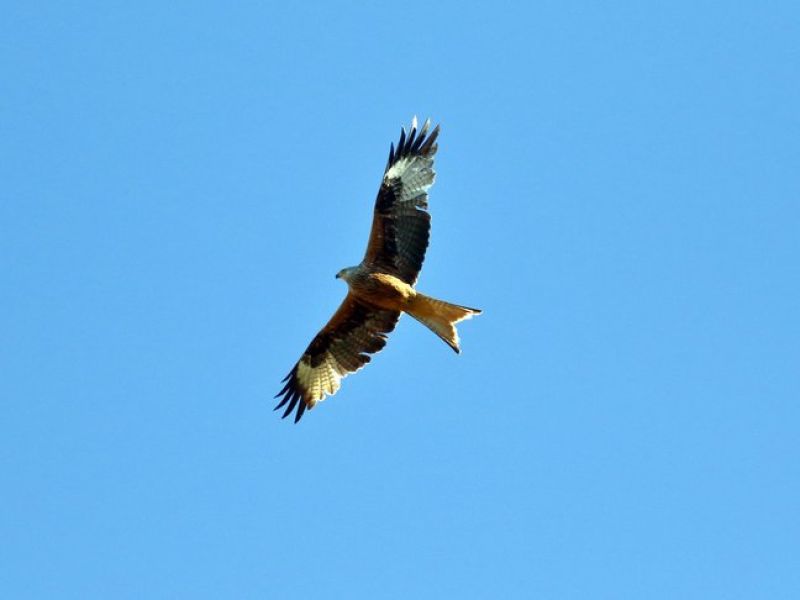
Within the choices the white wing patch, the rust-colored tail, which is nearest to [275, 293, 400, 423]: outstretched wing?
the white wing patch

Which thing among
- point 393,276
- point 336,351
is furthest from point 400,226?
point 336,351

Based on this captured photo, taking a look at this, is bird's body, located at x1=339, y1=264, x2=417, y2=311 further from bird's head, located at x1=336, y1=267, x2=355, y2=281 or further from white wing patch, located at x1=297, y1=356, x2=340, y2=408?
white wing patch, located at x1=297, y1=356, x2=340, y2=408

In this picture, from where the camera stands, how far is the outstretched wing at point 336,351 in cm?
1412

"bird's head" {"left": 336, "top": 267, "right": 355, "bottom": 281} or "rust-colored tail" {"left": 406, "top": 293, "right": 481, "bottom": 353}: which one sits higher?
"bird's head" {"left": 336, "top": 267, "right": 355, "bottom": 281}

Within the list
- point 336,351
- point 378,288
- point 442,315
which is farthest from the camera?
point 336,351

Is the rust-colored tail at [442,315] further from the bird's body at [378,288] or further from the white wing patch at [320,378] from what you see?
the white wing patch at [320,378]

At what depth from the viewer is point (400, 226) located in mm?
13680

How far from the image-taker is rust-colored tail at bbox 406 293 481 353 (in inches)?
520

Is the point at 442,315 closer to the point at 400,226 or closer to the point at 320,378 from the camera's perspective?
the point at 400,226

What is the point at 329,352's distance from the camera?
47.6 ft

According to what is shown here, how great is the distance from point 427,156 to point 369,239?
3.26 feet

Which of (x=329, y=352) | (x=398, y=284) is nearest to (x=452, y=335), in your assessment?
(x=398, y=284)

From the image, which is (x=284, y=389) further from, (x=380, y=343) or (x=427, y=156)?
(x=427, y=156)

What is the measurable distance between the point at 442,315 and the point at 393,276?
630 millimetres
